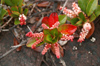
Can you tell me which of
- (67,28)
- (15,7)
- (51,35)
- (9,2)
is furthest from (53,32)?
(9,2)

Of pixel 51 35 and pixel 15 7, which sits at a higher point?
pixel 15 7

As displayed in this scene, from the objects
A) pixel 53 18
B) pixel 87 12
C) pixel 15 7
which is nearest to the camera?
pixel 53 18

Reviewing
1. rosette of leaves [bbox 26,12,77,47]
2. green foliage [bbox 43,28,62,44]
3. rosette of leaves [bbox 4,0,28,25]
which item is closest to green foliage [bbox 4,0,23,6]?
rosette of leaves [bbox 4,0,28,25]

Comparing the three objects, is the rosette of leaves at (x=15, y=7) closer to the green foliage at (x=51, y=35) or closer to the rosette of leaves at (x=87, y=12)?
the green foliage at (x=51, y=35)

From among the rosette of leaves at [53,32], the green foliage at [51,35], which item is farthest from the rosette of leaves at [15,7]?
the green foliage at [51,35]

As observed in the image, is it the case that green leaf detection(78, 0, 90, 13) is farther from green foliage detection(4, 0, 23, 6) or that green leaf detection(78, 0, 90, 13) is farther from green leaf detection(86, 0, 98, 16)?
green foliage detection(4, 0, 23, 6)

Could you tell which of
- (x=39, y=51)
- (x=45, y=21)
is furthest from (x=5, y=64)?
(x=45, y=21)

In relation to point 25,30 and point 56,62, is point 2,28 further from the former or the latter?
point 56,62

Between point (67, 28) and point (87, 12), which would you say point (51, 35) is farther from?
point (87, 12)
